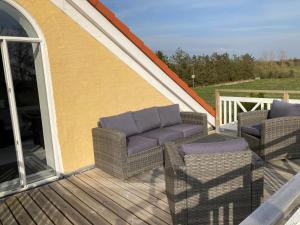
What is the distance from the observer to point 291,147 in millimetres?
4609

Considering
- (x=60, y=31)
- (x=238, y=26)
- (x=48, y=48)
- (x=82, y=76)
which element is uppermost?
(x=238, y=26)

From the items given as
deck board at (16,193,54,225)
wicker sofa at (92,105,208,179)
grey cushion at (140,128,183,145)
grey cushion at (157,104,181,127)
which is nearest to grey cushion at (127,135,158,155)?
wicker sofa at (92,105,208,179)

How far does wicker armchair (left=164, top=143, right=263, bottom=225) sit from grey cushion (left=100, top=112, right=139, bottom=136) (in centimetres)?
213

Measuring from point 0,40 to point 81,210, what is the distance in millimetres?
2607

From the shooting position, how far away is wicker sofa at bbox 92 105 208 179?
13.6 ft

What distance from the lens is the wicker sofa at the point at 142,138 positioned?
4.16 metres

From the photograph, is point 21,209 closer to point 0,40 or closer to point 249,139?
point 0,40

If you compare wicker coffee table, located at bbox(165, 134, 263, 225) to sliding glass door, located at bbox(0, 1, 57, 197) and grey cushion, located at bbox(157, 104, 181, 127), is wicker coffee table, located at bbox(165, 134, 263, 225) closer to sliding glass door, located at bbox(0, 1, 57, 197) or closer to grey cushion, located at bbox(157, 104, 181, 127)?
sliding glass door, located at bbox(0, 1, 57, 197)

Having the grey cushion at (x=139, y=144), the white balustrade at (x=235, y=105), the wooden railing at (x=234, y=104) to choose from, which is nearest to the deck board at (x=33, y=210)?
the grey cushion at (x=139, y=144)

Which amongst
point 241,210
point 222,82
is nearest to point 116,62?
point 241,210

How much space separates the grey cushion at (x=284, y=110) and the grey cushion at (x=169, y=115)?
6.27 ft

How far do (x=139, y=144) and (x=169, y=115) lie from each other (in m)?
1.52

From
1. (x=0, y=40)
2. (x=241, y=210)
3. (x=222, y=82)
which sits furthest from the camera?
(x=222, y=82)

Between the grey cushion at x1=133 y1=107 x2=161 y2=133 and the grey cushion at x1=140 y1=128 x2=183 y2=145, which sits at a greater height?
the grey cushion at x1=133 y1=107 x2=161 y2=133
